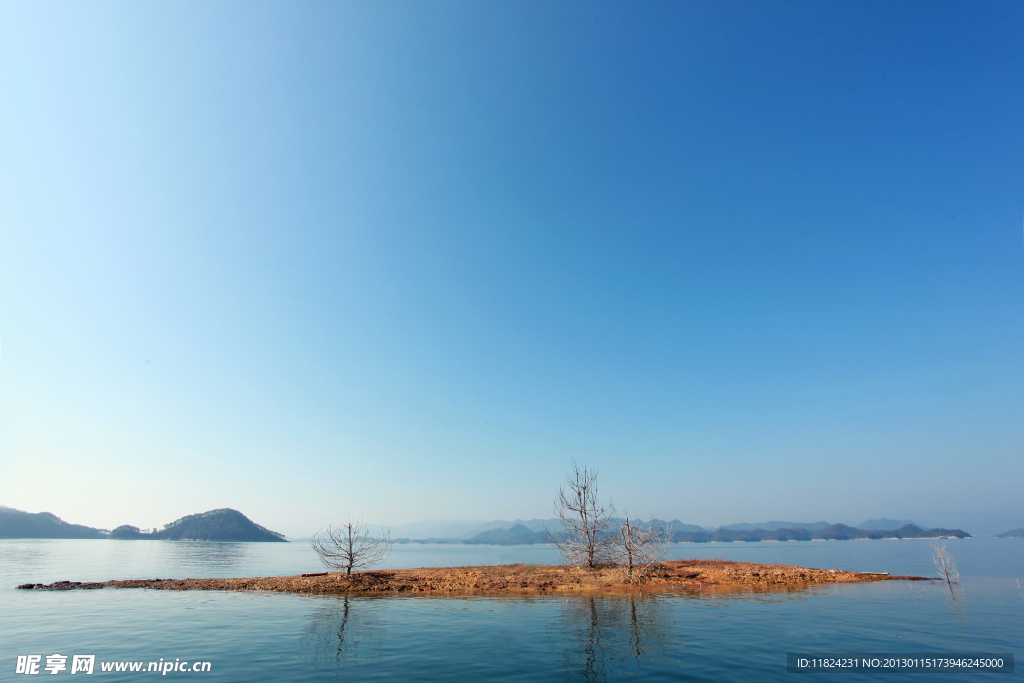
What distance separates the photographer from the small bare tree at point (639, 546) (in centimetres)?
4503

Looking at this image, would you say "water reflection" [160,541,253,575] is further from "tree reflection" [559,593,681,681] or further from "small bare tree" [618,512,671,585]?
"tree reflection" [559,593,681,681]

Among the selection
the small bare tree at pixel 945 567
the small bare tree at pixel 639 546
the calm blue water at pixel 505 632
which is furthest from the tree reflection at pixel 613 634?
the small bare tree at pixel 945 567

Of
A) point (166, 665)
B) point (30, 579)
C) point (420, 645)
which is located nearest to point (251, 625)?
point (166, 665)

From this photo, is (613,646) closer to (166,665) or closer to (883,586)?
(166,665)

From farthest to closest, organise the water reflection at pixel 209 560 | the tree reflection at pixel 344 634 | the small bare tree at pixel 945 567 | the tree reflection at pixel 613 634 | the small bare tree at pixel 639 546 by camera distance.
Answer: the water reflection at pixel 209 560 → the small bare tree at pixel 639 546 → the small bare tree at pixel 945 567 → the tree reflection at pixel 344 634 → the tree reflection at pixel 613 634

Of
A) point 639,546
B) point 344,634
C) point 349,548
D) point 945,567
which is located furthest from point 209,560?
point 945,567

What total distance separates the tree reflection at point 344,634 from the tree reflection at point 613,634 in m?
9.70

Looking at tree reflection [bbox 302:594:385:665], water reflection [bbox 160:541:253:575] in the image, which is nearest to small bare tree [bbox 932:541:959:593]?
tree reflection [bbox 302:594:385:665]

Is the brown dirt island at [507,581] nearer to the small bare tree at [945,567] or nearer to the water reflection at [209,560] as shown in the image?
the small bare tree at [945,567]

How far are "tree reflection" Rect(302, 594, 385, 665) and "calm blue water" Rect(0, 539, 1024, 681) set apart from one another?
0.12m

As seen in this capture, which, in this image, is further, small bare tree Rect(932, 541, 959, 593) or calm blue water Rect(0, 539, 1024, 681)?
small bare tree Rect(932, 541, 959, 593)

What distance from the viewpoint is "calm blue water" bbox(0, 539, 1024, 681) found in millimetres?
18391

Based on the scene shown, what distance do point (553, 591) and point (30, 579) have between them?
6192 centimetres

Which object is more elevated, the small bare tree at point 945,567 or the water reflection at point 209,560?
the small bare tree at point 945,567
